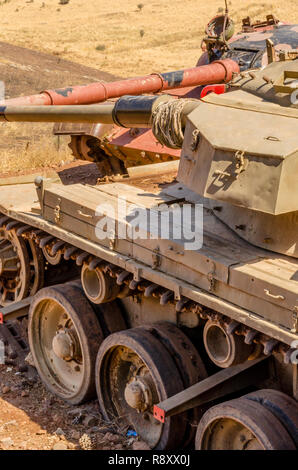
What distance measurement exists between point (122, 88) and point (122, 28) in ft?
115

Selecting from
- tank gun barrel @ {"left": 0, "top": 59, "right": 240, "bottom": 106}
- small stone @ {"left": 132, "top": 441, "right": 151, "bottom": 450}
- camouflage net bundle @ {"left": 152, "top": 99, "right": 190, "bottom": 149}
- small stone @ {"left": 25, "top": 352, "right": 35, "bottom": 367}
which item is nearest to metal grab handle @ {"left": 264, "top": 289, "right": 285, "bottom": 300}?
camouflage net bundle @ {"left": 152, "top": 99, "right": 190, "bottom": 149}

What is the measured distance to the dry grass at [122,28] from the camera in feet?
117

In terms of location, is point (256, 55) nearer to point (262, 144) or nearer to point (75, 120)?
point (75, 120)

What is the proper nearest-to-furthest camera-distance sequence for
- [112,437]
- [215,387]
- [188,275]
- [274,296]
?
[274,296] → [188,275] → [215,387] → [112,437]

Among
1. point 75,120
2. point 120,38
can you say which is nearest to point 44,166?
point 75,120

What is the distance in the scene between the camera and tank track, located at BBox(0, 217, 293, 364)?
524 cm

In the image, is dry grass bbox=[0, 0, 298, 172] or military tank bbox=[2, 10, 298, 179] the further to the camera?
dry grass bbox=[0, 0, 298, 172]

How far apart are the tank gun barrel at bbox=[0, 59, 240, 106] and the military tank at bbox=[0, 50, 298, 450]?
942mm

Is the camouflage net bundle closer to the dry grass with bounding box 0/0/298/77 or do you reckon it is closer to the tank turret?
the tank turret

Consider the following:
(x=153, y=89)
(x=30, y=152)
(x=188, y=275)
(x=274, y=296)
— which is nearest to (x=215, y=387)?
(x=188, y=275)

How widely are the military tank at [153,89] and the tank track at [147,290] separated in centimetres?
115

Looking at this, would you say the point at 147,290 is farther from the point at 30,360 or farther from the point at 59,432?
the point at 30,360

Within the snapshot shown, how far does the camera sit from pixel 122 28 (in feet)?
142

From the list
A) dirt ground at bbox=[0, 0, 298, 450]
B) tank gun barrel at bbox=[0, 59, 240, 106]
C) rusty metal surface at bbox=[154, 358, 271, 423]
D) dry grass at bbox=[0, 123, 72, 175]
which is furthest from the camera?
dry grass at bbox=[0, 123, 72, 175]
